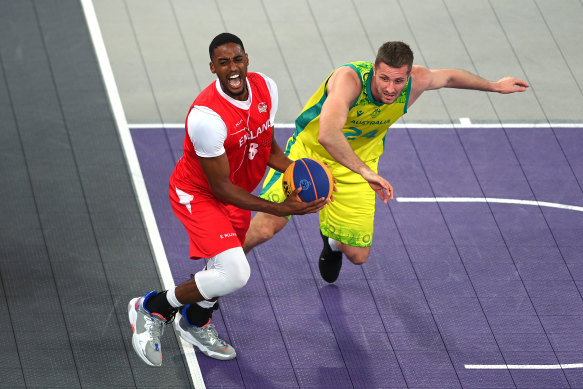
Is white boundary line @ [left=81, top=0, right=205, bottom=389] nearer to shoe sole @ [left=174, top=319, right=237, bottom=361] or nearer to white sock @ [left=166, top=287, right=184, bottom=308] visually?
shoe sole @ [left=174, top=319, right=237, bottom=361]

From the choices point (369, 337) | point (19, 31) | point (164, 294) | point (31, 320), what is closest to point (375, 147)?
point (369, 337)

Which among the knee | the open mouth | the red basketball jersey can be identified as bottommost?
the knee

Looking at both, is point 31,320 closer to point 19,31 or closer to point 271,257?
point 271,257

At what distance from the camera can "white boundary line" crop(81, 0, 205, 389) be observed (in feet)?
21.0

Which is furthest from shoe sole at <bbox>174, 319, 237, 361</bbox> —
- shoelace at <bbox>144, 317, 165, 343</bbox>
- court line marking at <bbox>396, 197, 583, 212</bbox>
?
court line marking at <bbox>396, 197, 583, 212</bbox>

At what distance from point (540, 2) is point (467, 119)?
2579 millimetres

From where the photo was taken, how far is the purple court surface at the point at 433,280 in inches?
252

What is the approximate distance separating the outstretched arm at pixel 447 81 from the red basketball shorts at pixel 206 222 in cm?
163

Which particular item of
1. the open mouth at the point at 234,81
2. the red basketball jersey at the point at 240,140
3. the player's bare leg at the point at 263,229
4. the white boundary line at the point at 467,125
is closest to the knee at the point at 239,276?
the red basketball jersey at the point at 240,140

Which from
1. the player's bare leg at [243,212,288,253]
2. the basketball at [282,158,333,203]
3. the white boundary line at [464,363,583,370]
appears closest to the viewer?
the basketball at [282,158,333,203]

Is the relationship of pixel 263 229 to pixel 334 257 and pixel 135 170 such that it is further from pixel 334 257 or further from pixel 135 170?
pixel 135 170

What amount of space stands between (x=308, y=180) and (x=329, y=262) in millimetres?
1381

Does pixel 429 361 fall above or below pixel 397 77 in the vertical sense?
below

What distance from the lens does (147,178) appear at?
26.2ft
